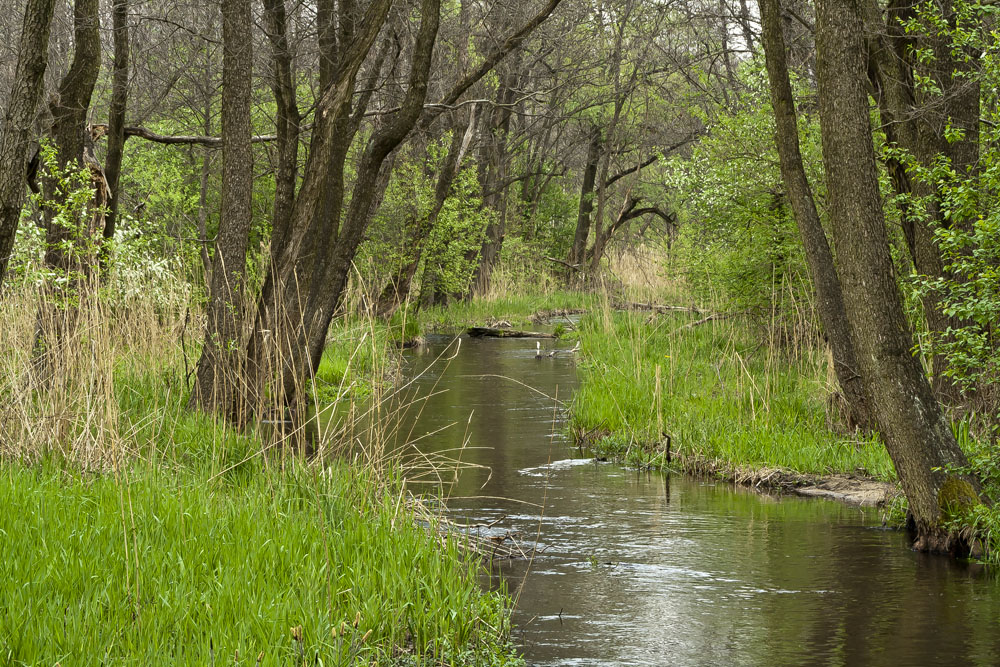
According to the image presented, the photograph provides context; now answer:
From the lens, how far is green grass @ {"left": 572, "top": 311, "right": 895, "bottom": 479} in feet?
27.8

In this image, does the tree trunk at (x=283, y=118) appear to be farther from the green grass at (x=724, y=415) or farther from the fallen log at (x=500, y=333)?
the fallen log at (x=500, y=333)

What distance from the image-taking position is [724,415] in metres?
9.36

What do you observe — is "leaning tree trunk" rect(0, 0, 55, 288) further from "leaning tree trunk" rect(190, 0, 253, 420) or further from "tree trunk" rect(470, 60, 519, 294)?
"tree trunk" rect(470, 60, 519, 294)

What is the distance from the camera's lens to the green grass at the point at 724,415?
27.8 ft

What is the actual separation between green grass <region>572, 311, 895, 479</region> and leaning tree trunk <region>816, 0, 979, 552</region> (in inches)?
66.1

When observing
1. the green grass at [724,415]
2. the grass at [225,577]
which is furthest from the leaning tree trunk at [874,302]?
the grass at [225,577]

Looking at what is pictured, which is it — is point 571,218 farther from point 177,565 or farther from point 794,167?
point 177,565

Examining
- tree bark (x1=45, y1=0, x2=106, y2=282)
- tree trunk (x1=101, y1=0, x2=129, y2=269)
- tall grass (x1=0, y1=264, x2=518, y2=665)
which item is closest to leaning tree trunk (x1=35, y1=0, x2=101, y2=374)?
tree bark (x1=45, y1=0, x2=106, y2=282)

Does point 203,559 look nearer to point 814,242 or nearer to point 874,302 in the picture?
point 874,302

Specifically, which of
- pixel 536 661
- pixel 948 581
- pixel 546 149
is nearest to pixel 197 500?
pixel 536 661

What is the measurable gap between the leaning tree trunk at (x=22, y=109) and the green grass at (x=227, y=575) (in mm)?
1484

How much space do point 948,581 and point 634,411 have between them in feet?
15.2

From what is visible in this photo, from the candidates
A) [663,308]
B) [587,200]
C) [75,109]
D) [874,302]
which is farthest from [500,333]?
[874,302]

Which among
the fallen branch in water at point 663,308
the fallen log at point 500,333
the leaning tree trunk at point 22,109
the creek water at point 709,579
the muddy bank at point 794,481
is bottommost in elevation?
the creek water at point 709,579
